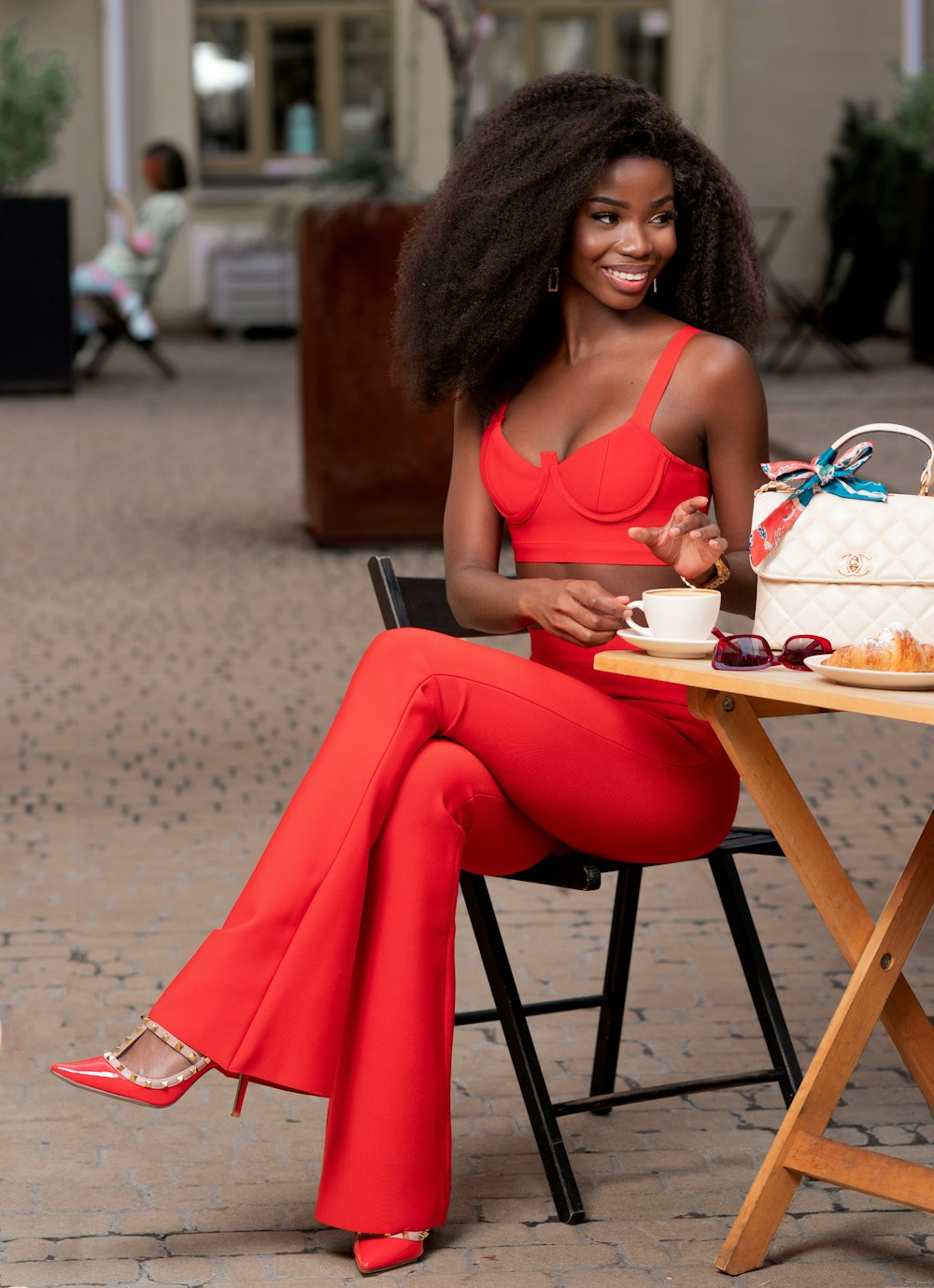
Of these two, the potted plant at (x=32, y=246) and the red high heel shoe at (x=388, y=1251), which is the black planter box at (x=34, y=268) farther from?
the red high heel shoe at (x=388, y=1251)

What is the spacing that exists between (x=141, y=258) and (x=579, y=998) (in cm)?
1411

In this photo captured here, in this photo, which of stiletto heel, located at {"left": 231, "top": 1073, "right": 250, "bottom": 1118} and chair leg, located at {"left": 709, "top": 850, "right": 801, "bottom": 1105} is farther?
chair leg, located at {"left": 709, "top": 850, "right": 801, "bottom": 1105}

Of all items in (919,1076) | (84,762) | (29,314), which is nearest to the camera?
(919,1076)

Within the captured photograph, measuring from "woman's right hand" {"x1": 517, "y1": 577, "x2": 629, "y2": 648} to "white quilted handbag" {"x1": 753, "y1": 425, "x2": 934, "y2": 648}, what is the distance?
Answer: 235mm

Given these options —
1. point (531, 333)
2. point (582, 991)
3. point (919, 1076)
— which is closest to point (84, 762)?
point (582, 991)

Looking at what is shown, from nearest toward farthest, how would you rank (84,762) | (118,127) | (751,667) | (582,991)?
1. (751,667)
2. (582,991)
3. (84,762)
4. (118,127)

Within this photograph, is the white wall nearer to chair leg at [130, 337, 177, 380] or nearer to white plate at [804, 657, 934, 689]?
chair leg at [130, 337, 177, 380]

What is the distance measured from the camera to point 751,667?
8.60 ft

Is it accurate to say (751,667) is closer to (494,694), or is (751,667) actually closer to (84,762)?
(494,694)

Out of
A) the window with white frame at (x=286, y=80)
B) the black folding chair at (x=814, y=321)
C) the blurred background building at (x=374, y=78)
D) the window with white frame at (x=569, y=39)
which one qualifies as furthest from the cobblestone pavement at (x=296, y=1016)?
the window with white frame at (x=569, y=39)

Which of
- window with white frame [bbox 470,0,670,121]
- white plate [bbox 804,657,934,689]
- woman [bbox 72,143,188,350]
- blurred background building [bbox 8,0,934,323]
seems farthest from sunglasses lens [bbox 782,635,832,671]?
window with white frame [bbox 470,0,670,121]

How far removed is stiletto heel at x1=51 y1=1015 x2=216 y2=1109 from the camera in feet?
8.87

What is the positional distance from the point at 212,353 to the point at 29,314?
17.3 feet

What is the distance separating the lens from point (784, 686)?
2506mm
